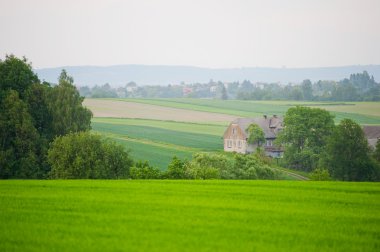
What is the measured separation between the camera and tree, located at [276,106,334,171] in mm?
76500

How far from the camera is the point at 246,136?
309ft

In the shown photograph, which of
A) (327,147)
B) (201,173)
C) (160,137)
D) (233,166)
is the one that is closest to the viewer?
(201,173)

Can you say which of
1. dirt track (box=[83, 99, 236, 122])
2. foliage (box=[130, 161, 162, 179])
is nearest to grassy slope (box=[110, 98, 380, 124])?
dirt track (box=[83, 99, 236, 122])

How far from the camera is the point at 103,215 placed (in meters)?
19.6

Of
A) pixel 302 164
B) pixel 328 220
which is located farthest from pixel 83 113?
pixel 328 220

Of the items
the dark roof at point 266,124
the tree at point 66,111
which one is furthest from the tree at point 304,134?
the tree at point 66,111

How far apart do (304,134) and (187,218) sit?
62313 millimetres

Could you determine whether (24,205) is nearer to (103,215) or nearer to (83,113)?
(103,215)

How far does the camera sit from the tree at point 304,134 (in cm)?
7650

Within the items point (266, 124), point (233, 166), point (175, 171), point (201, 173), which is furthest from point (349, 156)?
point (175, 171)

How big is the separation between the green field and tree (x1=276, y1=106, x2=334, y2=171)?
4956cm

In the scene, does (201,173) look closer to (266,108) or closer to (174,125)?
(174,125)

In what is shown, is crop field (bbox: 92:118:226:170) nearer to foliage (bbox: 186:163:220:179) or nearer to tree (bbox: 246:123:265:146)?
tree (bbox: 246:123:265:146)

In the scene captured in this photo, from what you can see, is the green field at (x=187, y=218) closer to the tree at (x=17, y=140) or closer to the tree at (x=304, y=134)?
the tree at (x=17, y=140)
